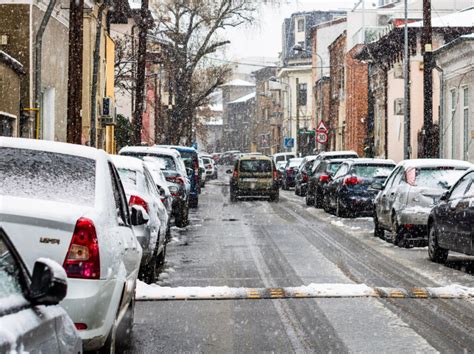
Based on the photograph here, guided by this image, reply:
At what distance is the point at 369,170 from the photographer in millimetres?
25734

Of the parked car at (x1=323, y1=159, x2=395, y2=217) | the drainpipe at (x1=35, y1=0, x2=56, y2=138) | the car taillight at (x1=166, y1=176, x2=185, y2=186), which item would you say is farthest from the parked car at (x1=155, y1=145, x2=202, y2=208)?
the car taillight at (x1=166, y1=176, x2=185, y2=186)

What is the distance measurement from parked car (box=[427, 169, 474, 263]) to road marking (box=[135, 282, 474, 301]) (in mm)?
1932

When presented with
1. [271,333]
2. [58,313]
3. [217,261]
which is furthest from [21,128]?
[58,313]

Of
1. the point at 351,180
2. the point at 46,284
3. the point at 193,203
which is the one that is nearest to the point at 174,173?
the point at 351,180

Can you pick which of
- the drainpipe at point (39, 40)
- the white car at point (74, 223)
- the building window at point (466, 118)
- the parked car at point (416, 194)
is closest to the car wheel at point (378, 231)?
the parked car at point (416, 194)

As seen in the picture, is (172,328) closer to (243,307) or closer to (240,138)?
(243,307)

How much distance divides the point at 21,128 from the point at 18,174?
62.5 ft

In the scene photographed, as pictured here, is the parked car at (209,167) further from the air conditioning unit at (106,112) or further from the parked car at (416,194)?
the parked car at (416,194)

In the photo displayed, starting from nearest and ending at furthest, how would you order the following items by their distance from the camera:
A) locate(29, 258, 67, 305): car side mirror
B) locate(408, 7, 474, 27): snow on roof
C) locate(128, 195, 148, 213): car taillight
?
locate(29, 258, 67, 305): car side mirror, locate(128, 195, 148, 213): car taillight, locate(408, 7, 474, 27): snow on roof

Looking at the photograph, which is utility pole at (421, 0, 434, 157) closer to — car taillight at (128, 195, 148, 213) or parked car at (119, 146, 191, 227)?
parked car at (119, 146, 191, 227)

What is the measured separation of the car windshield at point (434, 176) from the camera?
17884 millimetres

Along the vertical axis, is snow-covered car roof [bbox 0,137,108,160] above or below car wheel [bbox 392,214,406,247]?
above

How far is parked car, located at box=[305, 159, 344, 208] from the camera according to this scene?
101ft

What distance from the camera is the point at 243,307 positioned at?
1053cm
